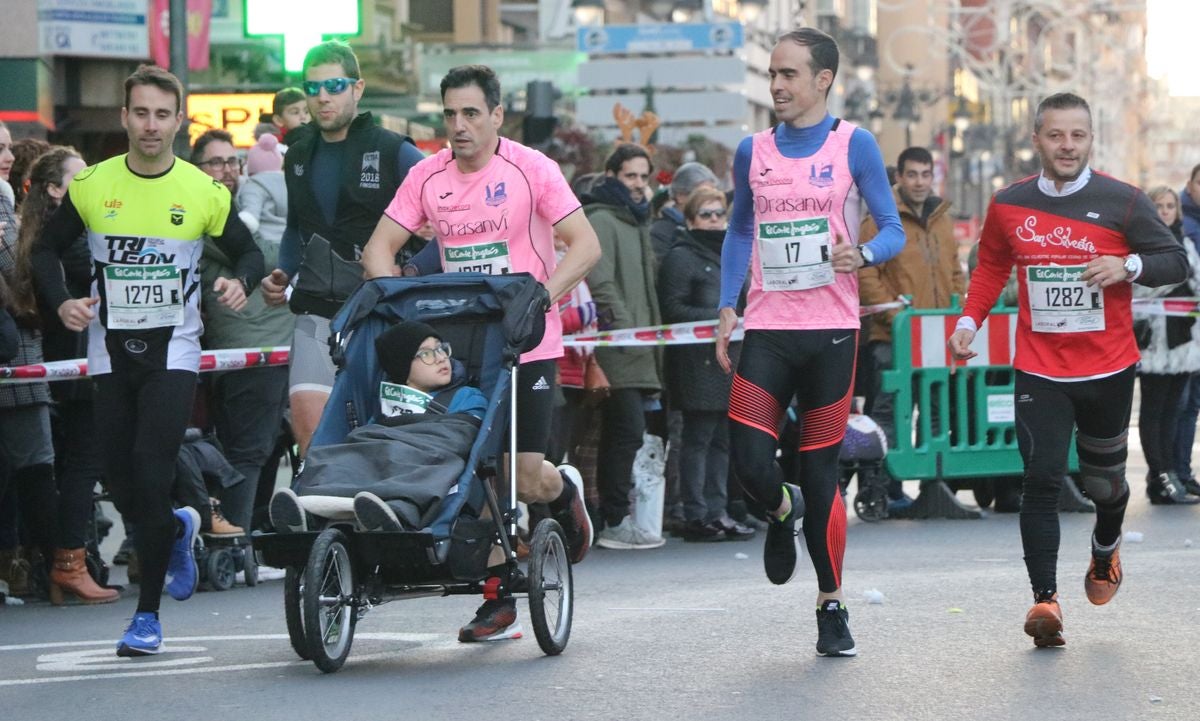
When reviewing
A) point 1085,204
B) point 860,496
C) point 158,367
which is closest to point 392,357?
point 158,367

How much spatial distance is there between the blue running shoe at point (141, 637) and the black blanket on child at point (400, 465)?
3.01 feet

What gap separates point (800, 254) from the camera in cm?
777

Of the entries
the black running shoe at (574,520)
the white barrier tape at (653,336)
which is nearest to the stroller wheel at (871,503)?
the white barrier tape at (653,336)

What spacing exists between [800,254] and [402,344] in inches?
55.4

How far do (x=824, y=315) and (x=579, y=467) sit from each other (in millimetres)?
5111

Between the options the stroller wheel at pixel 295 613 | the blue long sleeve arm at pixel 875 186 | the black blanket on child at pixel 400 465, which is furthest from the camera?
the blue long sleeve arm at pixel 875 186

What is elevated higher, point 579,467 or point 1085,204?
point 1085,204

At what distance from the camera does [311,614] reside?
709 cm

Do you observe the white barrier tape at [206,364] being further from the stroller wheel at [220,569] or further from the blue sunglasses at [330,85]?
the blue sunglasses at [330,85]

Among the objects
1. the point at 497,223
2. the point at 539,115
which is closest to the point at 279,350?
the point at 497,223

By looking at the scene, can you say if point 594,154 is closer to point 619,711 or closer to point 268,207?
point 268,207

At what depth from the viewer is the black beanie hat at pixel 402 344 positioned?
7.95 m

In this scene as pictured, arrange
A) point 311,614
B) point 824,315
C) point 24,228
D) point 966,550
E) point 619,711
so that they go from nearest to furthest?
1. point 619,711
2. point 311,614
3. point 824,315
4. point 24,228
5. point 966,550

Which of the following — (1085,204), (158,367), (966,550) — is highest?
(1085,204)
